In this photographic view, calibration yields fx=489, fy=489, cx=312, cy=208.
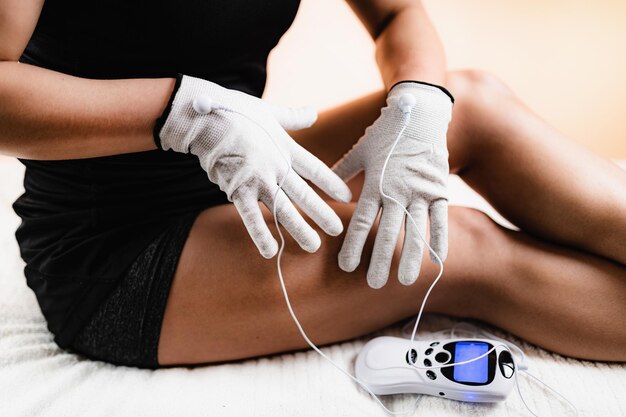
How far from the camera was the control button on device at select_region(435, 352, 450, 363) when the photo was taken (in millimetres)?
595

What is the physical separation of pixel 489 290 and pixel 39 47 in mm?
653

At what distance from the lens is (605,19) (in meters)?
1.57

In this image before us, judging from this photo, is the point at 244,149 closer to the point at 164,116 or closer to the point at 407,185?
the point at 164,116

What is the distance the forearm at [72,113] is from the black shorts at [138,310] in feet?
0.46

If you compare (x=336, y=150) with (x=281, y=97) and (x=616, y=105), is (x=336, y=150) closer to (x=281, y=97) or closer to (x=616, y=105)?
(x=281, y=97)

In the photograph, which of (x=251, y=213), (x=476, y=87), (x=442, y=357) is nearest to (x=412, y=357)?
(x=442, y=357)

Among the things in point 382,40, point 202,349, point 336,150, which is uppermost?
point 382,40

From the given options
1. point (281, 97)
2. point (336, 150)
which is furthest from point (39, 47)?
point (281, 97)

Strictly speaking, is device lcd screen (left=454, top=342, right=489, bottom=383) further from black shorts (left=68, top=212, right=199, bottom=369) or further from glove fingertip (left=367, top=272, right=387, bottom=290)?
black shorts (left=68, top=212, right=199, bottom=369)

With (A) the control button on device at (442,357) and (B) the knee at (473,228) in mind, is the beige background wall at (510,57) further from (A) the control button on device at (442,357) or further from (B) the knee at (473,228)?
(A) the control button on device at (442,357)

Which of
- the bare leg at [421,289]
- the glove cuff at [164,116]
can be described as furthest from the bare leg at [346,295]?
the glove cuff at [164,116]

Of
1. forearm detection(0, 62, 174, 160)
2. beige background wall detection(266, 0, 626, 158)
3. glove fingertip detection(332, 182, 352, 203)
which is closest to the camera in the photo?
forearm detection(0, 62, 174, 160)

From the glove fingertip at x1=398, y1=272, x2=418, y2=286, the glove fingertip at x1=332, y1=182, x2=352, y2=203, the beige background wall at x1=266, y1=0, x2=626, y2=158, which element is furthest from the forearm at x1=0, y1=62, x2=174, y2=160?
the beige background wall at x1=266, y1=0, x2=626, y2=158

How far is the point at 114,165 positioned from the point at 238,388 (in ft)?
1.09
